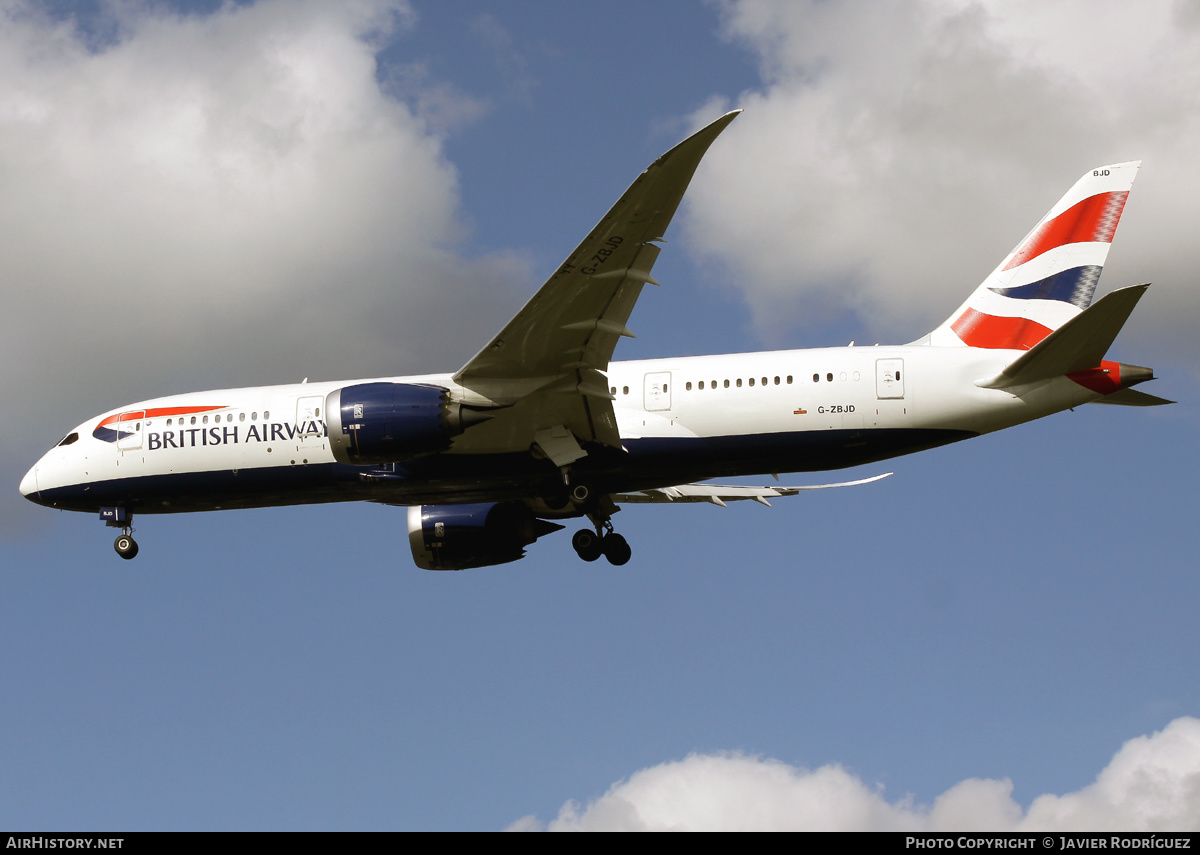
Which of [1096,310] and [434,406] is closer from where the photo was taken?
[1096,310]

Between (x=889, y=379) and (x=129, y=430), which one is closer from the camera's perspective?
(x=889, y=379)

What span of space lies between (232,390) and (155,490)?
2.59m

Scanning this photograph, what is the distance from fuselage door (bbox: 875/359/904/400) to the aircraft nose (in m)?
17.9

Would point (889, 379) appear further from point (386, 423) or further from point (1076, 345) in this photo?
point (386, 423)

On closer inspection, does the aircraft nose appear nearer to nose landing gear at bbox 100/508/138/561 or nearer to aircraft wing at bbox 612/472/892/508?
nose landing gear at bbox 100/508/138/561

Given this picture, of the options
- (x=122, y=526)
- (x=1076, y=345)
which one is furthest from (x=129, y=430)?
(x=1076, y=345)

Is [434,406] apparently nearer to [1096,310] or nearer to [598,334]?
[598,334]

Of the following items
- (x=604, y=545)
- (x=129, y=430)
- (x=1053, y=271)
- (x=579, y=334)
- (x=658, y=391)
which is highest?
(x=1053, y=271)

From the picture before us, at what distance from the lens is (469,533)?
29.1 m

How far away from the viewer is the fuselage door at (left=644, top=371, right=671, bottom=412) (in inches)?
965

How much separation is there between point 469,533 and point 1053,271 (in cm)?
1398
